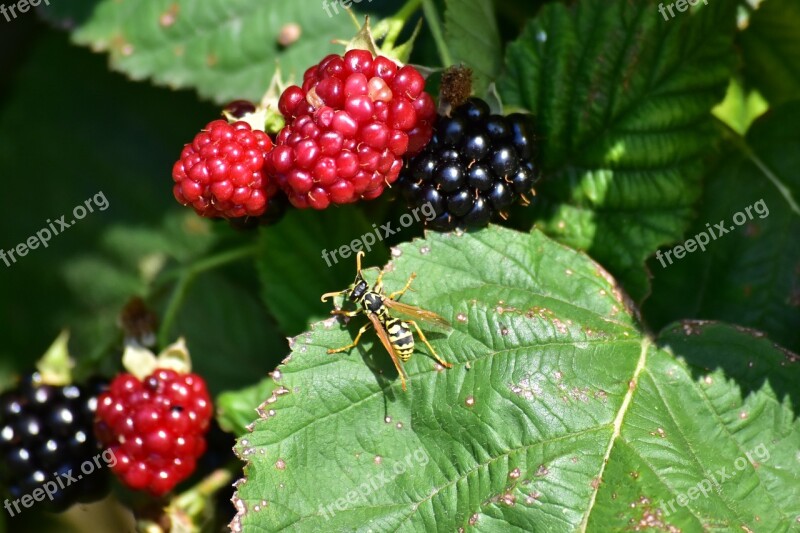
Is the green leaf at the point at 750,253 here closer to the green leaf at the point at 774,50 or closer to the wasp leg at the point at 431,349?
the green leaf at the point at 774,50

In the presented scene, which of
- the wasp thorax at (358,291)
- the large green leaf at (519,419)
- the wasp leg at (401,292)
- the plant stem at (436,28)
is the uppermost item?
the plant stem at (436,28)

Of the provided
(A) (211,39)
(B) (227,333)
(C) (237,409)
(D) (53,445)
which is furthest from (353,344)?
(A) (211,39)

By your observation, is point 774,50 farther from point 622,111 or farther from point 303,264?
point 303,264

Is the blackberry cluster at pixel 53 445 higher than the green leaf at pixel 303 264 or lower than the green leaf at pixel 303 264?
lower

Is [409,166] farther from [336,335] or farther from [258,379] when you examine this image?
[258,379]

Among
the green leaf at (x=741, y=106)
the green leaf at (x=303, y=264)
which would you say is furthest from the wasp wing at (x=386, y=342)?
the green leaf at (x=741, y=106)

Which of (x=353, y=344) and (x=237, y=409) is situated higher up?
(x=353, y=344)
